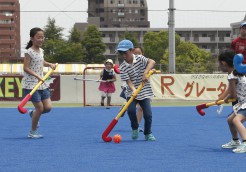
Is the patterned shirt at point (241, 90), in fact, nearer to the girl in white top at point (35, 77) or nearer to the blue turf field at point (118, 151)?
the blue turf field at point (118, 151)

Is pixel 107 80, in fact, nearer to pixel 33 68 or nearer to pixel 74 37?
pixel 33 68

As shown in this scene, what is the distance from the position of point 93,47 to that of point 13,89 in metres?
53.4

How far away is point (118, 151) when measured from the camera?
280 inches

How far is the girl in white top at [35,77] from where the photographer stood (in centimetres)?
895

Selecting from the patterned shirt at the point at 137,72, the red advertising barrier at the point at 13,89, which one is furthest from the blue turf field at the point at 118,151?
the red advertising barrier at the point at 13,89

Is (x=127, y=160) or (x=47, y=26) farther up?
(x=47, y=26)

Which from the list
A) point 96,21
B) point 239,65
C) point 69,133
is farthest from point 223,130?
point 96,21

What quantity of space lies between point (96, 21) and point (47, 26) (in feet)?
155

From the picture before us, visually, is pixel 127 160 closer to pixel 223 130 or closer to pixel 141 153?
pixel 141 153

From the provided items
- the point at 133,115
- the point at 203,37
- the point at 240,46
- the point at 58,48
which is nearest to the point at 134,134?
the point at 133,115

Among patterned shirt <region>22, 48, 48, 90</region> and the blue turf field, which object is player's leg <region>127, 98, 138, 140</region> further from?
patterned shirt <region>22, 48, 48, 90</region>

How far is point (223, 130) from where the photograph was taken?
10.0 m

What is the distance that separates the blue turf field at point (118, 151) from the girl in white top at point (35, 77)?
1.30 feet

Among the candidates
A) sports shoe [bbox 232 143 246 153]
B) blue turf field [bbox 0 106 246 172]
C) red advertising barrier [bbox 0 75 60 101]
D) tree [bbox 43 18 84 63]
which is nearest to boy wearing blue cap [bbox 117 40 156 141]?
blue turf field [bbox 0 106 246 172]
